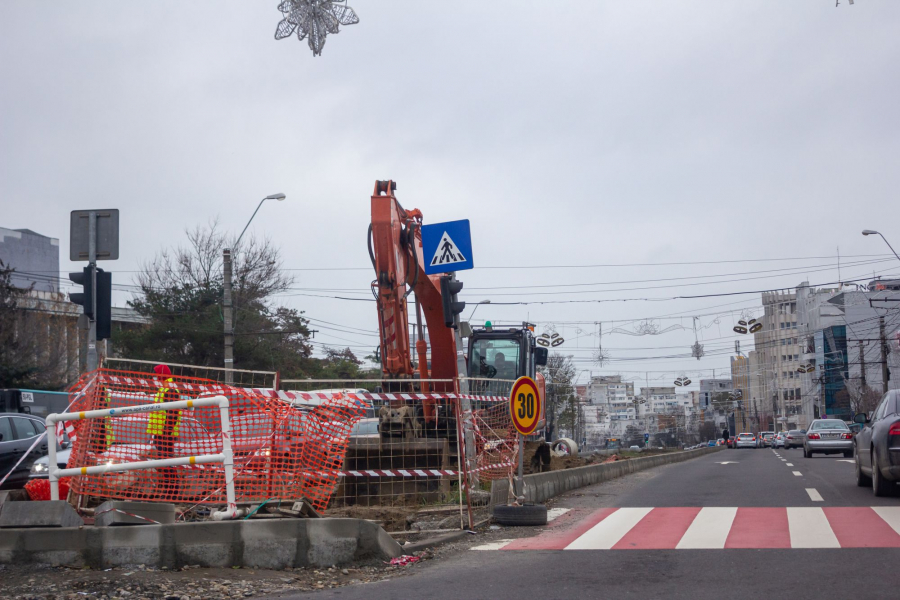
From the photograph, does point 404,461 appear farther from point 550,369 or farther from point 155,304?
point 550,369

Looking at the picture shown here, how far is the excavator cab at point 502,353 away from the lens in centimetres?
2019

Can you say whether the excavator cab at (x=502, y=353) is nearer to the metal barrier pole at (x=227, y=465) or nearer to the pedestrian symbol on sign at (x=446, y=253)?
the pedestrian symbol on sign at (x=446, y=253)

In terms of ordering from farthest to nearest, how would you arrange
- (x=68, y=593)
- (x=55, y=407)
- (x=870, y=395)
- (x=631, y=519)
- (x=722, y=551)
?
(x=870, y=395), (x=55, y=407), (x=631, y=519), (x=722, y=551), (x=68, y=593)

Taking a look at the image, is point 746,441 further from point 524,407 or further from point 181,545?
point 181,545

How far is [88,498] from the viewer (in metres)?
8.48

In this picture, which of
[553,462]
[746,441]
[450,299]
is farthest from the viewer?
[746,441]

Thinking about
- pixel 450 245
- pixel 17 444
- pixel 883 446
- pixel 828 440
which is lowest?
pixel 828 440

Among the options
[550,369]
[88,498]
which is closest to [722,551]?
[88,498]

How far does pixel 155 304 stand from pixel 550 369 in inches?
1578

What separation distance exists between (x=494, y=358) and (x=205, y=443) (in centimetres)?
1213

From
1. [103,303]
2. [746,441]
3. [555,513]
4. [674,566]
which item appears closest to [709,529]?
[674,566]

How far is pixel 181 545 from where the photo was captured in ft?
23.6

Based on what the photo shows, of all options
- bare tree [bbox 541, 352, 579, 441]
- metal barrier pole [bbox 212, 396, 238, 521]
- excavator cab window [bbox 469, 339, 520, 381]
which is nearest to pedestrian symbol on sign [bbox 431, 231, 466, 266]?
metal barrier pole [bbox 212, 396, 238, 521]

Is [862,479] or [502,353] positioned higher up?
[502,353]
